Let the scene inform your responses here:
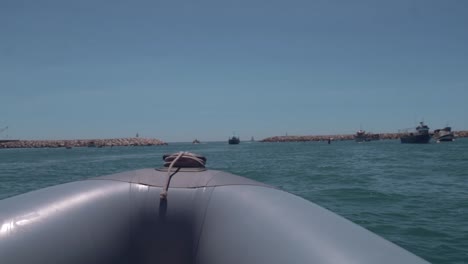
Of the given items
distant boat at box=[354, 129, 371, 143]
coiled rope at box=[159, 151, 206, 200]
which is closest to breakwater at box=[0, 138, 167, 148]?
distant boat at box=[354, 129, 371, 143]

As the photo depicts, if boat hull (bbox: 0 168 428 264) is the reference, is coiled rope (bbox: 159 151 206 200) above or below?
above

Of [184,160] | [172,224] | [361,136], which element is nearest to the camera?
[172,224]

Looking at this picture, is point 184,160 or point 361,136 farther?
point 361,136

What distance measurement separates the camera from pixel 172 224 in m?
2.47

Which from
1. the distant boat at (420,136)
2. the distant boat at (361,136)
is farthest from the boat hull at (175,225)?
the distant boat at (361,136)

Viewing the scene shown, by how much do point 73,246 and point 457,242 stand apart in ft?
17.4

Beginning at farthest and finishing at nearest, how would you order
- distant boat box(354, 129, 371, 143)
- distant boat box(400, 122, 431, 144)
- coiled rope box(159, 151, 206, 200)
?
distant boat box(354, 129, 371, 143)
distant boat box(400, 122, 431, 144)
coiled rope box(159, 151, 206, 200)

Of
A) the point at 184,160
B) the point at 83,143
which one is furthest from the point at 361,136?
the point at 184,160

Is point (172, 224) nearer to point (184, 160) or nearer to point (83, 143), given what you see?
point (184, 160)

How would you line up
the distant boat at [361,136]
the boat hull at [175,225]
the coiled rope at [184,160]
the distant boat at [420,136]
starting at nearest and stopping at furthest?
1. the boat hull at [175,225]
2. the coiled rope at [184,160]
3. the distant boat at [420,136]
4. the distant boat at [361,136]

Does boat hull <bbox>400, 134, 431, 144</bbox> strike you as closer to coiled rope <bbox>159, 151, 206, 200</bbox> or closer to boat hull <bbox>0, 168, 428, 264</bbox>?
coiled rope <bbox>159, 151, 206, 200</bbox>

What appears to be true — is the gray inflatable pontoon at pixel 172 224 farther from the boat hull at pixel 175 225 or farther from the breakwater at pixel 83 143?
the breakwater at pixel 83 143

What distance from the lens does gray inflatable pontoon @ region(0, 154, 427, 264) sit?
1.86 m

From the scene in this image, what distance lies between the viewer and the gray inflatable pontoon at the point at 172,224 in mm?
1855
